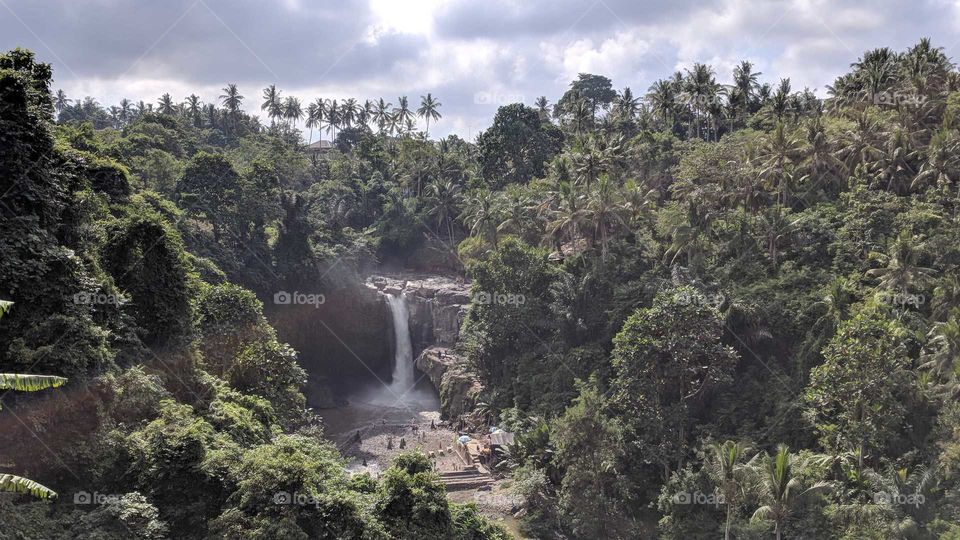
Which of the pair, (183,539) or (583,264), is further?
(583,264)

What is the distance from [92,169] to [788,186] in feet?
158

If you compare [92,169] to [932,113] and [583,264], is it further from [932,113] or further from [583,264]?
[932,113]

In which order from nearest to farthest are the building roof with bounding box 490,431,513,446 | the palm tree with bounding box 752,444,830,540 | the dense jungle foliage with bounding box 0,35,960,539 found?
1. the dense jungle foliage with bounding box 0,35,960,539
2. the palm tree with bounding box 752,444,830,540
3. the building roof with bounding box 490,431,513,446

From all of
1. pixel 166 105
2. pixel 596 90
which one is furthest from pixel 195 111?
pixel 596 90

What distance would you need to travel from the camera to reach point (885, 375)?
102 ft

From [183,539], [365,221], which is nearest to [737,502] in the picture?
[183,539]

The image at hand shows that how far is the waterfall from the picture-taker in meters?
66.0
